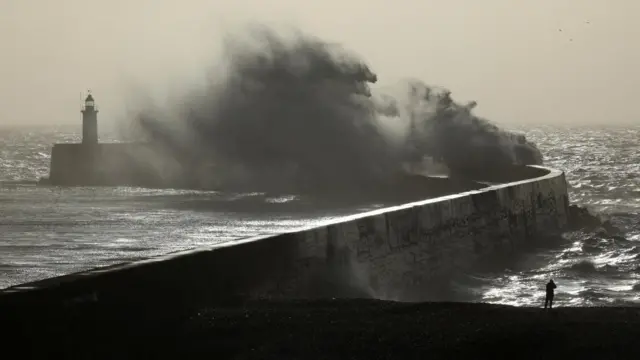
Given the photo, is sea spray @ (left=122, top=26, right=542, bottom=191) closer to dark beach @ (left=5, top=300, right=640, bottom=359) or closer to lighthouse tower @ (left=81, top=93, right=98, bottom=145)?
lighthouse tower @ (left=81, top=93, right=98, bottom=145)

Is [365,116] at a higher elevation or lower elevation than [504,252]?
higher

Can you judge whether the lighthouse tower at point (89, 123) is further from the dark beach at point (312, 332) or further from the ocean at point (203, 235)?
the dark beach at point (312, 332)

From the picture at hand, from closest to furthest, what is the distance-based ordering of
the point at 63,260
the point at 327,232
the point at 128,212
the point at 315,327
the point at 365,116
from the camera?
the point at 315,327 → the point at 327,232 → the point at 63,260 → the point at 128,212 → the point at 365,116

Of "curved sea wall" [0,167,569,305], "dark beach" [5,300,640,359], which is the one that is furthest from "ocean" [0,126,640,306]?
"dark beach" [5,300,640,359]

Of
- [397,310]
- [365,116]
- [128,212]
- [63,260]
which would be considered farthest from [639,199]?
[397,310]

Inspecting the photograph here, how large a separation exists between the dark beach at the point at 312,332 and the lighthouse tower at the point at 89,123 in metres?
26.9

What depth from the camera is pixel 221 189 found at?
28594 millimetres

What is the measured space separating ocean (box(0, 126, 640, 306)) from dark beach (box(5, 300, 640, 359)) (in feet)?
12.4

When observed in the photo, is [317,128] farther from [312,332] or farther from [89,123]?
[312,332]

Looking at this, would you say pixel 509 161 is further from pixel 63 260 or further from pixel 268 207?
pixel 63 260

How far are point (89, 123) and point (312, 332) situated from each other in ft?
93.5

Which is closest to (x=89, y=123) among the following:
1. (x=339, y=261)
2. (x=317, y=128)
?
(x=317, y=128)

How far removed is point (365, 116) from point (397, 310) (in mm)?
21536

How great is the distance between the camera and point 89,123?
3416 cm
